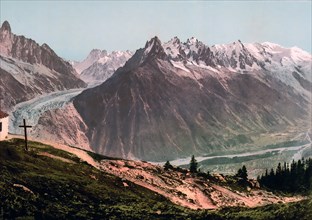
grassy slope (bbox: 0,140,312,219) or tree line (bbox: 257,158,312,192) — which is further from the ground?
grassy slope (bbox: 0,140,312,219)

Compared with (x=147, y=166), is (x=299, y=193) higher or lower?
lower

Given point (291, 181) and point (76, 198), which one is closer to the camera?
point (76, 198)

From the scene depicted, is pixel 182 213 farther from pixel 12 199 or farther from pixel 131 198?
pixel 12 199

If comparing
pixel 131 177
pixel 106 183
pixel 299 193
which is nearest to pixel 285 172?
pixel 299 193

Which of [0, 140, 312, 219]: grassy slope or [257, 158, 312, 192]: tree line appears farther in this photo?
[257, 158, 312, 192]: tree line

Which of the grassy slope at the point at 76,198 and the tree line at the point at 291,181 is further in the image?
the tree line at the point at 291,181

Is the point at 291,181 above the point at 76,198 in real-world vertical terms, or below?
below

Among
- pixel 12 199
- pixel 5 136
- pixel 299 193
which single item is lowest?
pixel 299 193

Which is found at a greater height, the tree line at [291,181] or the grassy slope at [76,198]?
the grassy slope at [76,198]
